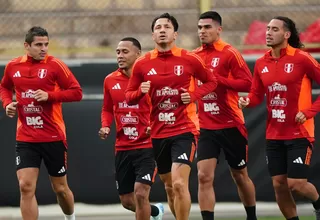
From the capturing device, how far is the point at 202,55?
39.2 ft

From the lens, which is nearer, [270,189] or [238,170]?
[238,170]

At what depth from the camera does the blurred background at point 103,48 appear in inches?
554

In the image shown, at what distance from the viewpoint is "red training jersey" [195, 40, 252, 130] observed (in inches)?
465

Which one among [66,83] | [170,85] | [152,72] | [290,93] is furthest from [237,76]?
[66,83]

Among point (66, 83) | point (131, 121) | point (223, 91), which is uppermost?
point (66, 83)

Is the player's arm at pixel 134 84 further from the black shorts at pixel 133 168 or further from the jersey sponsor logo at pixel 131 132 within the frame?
the black shorts at pixel 133 168

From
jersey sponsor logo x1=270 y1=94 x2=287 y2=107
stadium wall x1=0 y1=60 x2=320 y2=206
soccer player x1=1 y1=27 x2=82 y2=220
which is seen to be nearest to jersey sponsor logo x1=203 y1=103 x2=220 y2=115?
jersey sponsor logo x1=270 y1=94 x2=287 y2=107

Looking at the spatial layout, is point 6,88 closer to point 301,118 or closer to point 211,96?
point 211,96

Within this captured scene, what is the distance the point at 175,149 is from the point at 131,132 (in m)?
0.81

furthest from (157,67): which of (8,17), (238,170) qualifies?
(8,17)

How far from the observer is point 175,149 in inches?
437

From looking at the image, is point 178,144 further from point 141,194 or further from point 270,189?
point 270,189

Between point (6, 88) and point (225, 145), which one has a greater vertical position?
point (6, 88)

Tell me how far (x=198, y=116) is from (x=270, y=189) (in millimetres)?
2621
